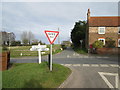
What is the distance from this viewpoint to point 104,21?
2341 centimetres

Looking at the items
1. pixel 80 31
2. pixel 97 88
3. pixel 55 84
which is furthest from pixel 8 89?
pixel 80 31

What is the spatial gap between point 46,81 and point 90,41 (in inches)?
783

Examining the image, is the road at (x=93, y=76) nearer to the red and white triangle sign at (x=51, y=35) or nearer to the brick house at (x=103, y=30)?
the red and white triangle sign at (x=51, y=35)

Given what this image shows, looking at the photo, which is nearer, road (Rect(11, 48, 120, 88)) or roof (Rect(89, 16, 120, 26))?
road (Rect(11, 48, 120, 88))

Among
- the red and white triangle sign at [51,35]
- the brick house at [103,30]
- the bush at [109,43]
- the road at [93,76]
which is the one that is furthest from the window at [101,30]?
the red and white triangle sign at [51,35]

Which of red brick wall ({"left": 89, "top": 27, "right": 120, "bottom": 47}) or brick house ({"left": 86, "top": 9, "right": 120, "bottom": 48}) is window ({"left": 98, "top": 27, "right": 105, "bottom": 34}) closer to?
brick house ({"left": 86, "top": 9, "right": 120, "bottom": 48})

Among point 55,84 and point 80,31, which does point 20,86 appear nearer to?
point 55,84

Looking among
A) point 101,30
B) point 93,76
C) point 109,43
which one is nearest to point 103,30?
point 101,30

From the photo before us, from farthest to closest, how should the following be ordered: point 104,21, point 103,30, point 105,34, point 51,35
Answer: point 104,21 → point 103,30 → point 105,34 → point 51,35

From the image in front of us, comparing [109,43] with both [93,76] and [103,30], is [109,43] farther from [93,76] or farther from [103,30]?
[93,76]

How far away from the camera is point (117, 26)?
72.3 feet

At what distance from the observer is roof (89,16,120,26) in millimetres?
22591

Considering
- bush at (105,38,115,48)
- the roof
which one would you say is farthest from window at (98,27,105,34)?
bush at (105,38,115,48)

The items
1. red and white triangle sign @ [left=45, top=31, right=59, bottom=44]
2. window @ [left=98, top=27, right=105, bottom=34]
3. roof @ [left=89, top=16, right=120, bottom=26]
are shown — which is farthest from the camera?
roof @ [left=89, top=16, right=120, bottom=26]
